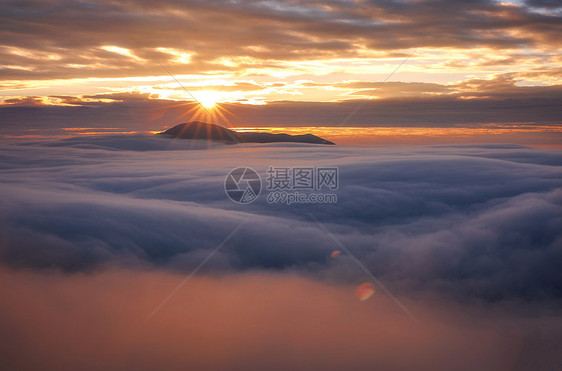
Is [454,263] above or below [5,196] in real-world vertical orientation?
below

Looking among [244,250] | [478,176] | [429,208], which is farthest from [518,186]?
[244,250]

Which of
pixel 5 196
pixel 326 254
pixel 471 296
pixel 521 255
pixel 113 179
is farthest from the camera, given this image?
pixel 113 179

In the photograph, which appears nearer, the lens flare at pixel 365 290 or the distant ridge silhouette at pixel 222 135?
the lens flare at pixel 365 290

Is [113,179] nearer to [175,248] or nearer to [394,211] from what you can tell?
[175,248]

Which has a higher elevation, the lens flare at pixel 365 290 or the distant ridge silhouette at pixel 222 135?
the distant ridge silhouette at pixel 222 135

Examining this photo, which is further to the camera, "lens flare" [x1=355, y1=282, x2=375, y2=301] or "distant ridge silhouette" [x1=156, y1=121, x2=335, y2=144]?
"distant ridge silhouette" [x1=156, y1=121, x2=335, y2=144]
